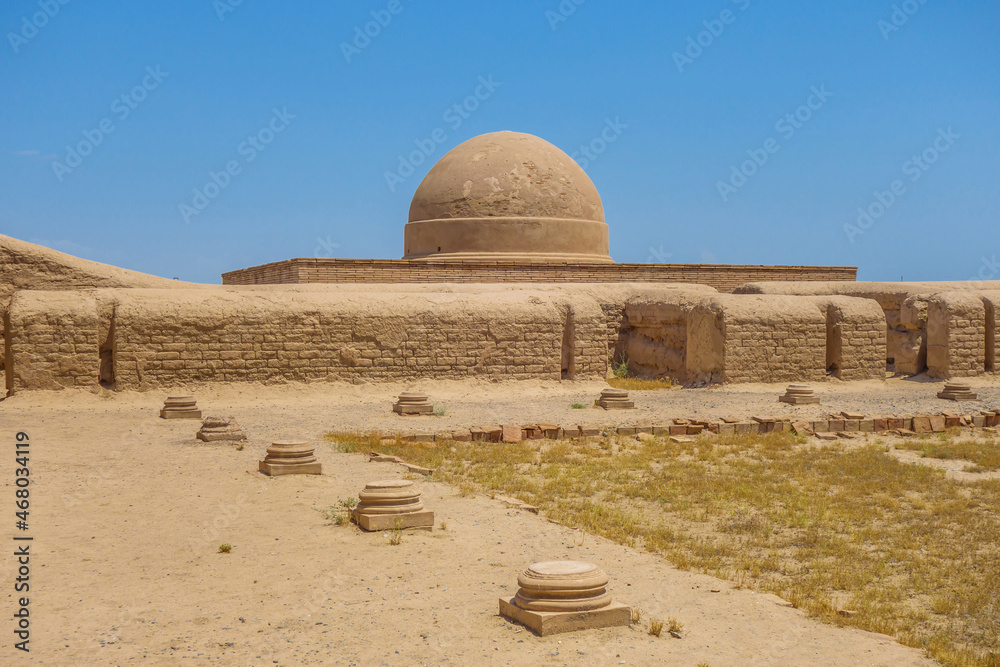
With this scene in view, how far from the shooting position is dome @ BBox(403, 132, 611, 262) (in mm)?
21875

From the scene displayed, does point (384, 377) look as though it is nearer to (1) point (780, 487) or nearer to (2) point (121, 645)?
(1) point (780, 487)

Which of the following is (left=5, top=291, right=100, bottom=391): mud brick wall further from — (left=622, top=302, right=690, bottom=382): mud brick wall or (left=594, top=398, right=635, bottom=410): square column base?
(left=622, top=302, right=690, bottom=382): mud brick wall

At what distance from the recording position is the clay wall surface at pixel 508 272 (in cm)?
1914

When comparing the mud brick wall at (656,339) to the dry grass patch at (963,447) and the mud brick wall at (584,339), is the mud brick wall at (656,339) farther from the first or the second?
the dry grass patch at (963,447)

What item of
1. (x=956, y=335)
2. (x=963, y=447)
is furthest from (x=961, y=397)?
(x=963, y=447)

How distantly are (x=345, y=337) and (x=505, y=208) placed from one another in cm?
852

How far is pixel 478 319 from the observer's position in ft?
50.0

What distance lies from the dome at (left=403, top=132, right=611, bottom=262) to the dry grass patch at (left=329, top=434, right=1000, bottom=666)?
11190mm

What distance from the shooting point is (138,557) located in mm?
5859

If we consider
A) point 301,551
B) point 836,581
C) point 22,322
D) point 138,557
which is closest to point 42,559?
point 138,557

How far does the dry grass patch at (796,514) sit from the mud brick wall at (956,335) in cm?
690

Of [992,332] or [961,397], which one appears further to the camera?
[992,332]

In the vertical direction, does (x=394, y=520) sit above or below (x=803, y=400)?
below

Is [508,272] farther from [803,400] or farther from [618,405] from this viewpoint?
[803,400]
